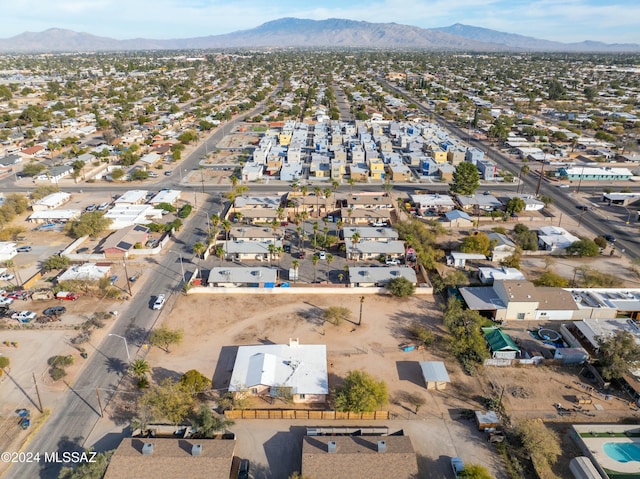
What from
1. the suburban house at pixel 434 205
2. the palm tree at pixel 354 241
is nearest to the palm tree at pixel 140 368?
the palm tree at pixel 354 241

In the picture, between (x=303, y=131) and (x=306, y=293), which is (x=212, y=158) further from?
(x=306, y=293)

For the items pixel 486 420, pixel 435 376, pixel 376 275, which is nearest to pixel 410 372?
pixel 435 376

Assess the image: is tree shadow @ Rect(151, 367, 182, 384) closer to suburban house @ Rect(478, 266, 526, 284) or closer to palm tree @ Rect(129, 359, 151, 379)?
palm tree @ Rect(129, 359, 151, 379)

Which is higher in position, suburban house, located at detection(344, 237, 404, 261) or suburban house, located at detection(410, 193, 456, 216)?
suburban house, located at detection(410, 193, 456, 216)

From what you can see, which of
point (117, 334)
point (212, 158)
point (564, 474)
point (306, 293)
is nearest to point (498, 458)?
point (564, 474)

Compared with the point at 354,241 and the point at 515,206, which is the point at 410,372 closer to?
the point at 354,241

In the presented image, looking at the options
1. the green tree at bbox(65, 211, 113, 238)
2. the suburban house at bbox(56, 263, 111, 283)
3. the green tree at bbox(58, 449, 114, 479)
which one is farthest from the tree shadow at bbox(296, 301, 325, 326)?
the green tree at bbox(65, 211, 113, 238)
